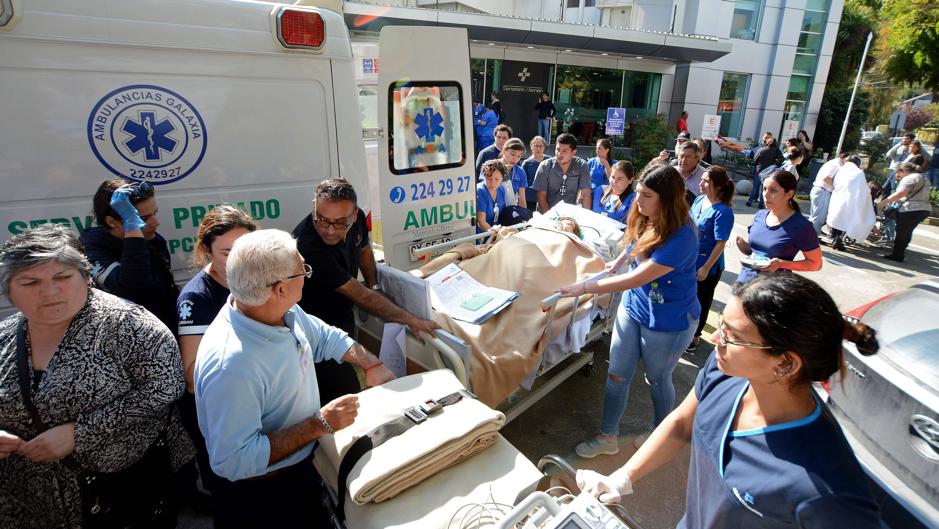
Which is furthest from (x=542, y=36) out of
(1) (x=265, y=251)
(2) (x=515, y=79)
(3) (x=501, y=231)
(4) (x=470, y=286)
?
(1) (x=265, y=251)

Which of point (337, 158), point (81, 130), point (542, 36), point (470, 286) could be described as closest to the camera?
point (81, 130)

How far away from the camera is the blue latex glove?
2.35 meters

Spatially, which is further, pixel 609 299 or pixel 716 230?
pixel 716 230

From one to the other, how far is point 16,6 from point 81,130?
589mm

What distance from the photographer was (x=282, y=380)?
1.70 meters

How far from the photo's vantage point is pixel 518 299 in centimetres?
311

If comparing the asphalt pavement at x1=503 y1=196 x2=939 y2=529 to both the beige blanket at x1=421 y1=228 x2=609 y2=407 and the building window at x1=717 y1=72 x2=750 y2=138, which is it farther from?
the building window at x1=717 y1=72 x2=750 y2=138

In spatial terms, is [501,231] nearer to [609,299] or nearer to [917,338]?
[609,299]

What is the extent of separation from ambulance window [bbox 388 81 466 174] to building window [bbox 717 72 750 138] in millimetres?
18502

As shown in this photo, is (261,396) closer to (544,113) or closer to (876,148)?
(544,113)

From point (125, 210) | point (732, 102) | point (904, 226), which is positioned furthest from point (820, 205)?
point (732, 102)

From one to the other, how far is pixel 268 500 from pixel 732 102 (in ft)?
73.5

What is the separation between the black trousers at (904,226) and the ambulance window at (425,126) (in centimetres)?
813

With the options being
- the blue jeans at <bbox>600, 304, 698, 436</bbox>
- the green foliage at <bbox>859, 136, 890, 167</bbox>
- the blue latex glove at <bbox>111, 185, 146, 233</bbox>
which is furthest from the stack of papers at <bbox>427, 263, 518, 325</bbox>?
the green foliage at <bbox>859, 136, 890, 167</bbox>
